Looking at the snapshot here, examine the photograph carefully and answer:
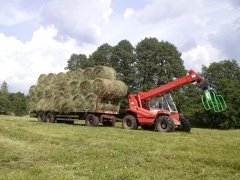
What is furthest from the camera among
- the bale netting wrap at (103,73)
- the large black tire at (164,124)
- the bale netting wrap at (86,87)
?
the bale netting wrap at (103,73)

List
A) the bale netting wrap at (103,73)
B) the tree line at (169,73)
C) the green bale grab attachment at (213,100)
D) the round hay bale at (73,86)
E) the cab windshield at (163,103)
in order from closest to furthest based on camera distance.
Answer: the green bale grab attachment at (213,100)
the cab windshield at (163,103)
the bale netting wrap at (103,73)
the round hay bale at (73,86)
the tree line at (169,73)

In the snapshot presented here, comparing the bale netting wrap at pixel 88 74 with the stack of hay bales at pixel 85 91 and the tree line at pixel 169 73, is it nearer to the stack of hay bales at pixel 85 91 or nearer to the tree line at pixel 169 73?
the stack of hay bales at pixel 85 91

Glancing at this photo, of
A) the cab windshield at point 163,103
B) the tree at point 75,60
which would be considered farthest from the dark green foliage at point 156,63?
the cab windshield at point 163,103

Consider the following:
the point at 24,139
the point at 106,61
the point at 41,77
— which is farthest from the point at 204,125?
the point at 24,139

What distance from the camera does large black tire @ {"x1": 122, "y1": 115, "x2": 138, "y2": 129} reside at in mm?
24016

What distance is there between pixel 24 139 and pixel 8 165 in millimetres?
5298

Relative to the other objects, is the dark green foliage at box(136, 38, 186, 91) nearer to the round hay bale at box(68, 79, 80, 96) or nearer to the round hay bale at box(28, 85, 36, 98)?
the round hay bale at box(28, 85, 36, 98)

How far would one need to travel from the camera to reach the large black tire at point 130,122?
24.0 m

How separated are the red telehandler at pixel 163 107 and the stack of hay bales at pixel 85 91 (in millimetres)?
2651

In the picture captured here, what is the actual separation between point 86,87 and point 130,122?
15.0 feet

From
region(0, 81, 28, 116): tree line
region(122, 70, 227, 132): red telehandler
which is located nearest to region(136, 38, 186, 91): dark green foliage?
region(122, 70, 227, 132): red telehandler

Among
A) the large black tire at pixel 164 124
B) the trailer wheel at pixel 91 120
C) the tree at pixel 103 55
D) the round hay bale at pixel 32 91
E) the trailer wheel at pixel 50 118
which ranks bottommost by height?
the large black tire at pixel 164 124

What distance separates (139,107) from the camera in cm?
2447

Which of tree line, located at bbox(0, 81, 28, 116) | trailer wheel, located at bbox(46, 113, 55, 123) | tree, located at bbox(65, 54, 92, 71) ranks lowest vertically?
trailer wheel, located at bbox(46, 113, 55, 123)
